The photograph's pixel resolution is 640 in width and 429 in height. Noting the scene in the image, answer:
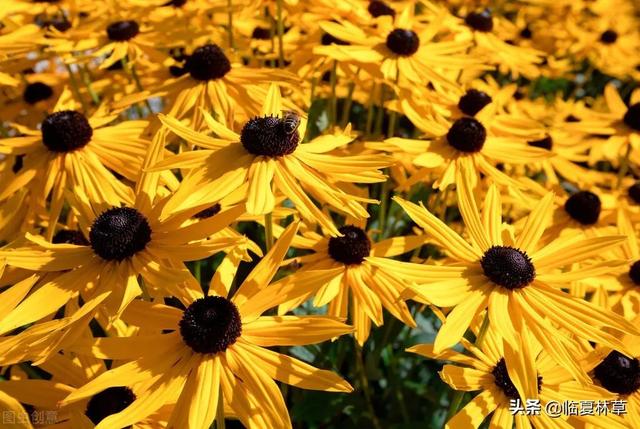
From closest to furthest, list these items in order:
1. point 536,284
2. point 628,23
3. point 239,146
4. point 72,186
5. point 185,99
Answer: point 536,284
point 239,146
point 72,186
point 185,99
point 628,23

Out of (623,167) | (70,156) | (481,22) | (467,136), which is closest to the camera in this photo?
(70,156)

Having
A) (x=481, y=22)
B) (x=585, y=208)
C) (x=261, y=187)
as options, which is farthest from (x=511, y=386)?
(x=481, y=22)

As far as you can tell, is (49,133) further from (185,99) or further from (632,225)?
(632,225)

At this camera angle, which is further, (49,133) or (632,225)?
(632,225)

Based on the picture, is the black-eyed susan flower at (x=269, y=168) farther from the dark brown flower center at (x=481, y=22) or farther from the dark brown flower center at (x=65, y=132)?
the dark brown flower center at (x=481, y=22)

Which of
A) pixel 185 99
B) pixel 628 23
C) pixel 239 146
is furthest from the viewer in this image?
pixel 628 23

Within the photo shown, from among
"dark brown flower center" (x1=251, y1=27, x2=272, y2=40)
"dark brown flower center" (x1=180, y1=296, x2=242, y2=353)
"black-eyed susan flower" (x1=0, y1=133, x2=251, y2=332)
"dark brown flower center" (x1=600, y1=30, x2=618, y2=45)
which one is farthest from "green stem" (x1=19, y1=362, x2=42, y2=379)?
"dark brown flower center" (x1=600, y1=30, x2=618, y2=45)

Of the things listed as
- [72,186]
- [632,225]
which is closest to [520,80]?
[632,225]

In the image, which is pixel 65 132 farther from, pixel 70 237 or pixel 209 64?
pixel 209 64
